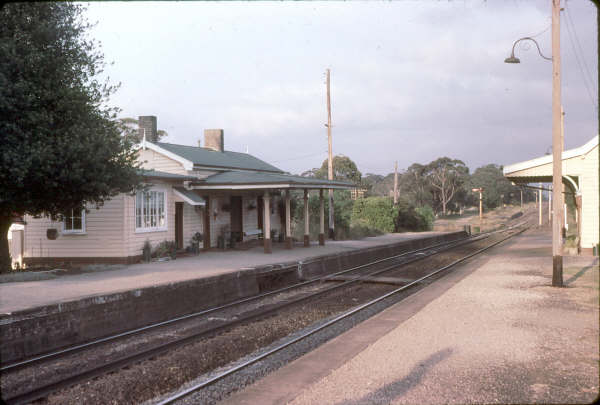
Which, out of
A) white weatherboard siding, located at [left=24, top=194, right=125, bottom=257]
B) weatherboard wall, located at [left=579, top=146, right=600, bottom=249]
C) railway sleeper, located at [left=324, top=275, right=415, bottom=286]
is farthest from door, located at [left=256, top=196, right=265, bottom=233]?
weatherboard wall, located at [left=579, top=146, right=600, bottom=249]

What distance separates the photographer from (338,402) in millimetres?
4977

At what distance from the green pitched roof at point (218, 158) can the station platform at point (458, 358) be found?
1376cm

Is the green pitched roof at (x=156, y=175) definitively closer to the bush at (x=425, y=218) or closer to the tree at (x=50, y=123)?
the tree at (x=50, y=123)

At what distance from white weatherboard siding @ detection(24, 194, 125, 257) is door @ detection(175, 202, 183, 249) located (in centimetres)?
331

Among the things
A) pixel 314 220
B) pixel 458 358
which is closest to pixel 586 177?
pixel 458 358

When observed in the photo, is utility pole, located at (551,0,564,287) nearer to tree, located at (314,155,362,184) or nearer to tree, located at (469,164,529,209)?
tree, located at (314,155,362,184)

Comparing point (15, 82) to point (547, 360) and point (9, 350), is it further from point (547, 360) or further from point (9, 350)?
point (547, 360)

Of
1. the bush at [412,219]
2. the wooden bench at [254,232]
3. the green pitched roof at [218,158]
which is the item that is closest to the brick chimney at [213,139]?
the green pitched roof at [218,158]

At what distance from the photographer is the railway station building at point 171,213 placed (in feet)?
52.1

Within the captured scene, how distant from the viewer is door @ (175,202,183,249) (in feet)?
62.1

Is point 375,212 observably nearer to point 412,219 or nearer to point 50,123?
point 412,219

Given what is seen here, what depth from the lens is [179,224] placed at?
19.0 metres

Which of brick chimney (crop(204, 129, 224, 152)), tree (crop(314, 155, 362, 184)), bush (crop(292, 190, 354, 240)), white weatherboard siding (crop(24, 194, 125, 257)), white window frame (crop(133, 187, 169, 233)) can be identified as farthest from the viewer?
tree (crop(314, 155, 362, 184))

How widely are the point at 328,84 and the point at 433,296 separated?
797 inches
